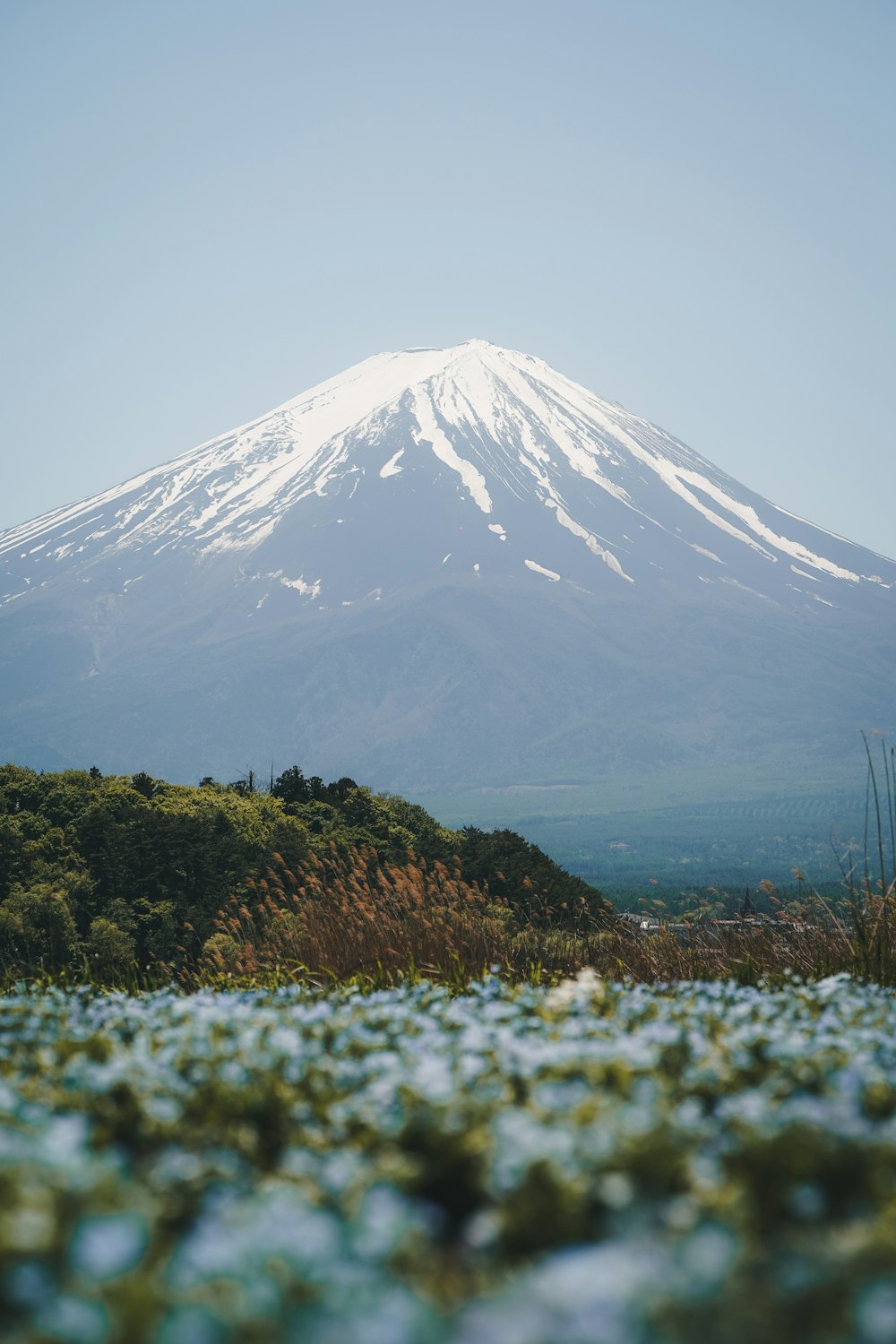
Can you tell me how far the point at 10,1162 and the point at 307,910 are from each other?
709 centimetres

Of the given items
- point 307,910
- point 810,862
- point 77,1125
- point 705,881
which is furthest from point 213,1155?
point 810,862

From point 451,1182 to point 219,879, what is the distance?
9022mm

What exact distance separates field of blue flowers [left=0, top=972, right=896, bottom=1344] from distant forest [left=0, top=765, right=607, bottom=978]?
4.20m

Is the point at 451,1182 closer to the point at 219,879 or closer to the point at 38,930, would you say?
the point at 38,930

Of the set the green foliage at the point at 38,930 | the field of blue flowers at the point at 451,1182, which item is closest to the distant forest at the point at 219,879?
the green foliage at the point at 38,930

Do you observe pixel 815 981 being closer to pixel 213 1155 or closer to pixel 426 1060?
pixel 426 1060

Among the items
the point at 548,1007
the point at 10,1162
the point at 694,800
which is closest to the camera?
the point at 10,1162

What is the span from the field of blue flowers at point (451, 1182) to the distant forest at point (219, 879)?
13.8 feet

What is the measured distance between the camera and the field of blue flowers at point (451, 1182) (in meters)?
1.91

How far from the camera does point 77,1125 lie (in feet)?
10.00

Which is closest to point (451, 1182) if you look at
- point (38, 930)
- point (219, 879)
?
point (38, 930)

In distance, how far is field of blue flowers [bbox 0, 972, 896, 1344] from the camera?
1.91 m

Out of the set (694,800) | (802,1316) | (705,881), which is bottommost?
(694,800)

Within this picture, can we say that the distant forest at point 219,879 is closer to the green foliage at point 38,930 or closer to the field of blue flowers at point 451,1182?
the green foliage at point 38,930
